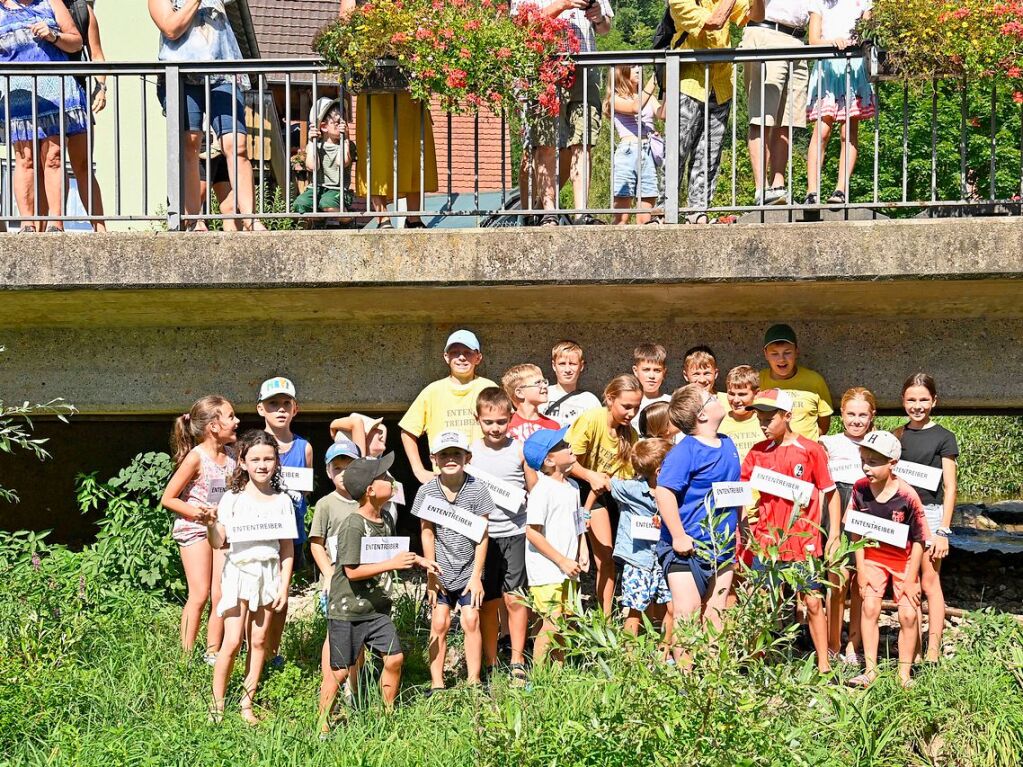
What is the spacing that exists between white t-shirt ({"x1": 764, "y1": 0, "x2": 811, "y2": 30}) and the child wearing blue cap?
140 inches

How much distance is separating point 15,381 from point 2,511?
2.97 m

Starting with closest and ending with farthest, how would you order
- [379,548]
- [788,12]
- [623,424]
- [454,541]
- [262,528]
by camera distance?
[379,548], [262,528], [454,541], [623,424], [788,12]

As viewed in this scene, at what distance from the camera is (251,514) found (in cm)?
683

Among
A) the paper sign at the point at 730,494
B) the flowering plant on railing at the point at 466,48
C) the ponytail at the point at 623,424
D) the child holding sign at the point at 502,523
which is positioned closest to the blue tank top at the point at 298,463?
the child holding sign at the point at 502,523

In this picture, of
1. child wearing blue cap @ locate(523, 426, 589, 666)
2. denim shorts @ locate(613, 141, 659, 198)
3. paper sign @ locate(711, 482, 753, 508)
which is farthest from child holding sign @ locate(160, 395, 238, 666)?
denim shorts @ locate(613, 141, 659, 198)

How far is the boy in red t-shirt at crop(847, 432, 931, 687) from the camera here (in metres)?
7.05

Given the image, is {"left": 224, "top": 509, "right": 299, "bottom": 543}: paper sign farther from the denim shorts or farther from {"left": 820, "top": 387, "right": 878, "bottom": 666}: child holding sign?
the denim shorts

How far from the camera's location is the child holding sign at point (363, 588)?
21.7ft

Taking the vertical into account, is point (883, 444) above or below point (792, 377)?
below

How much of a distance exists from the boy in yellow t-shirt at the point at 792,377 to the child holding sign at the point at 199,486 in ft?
10.6

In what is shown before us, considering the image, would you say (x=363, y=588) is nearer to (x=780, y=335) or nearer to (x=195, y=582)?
(x=195, y=582)

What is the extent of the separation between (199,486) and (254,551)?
2.35 ft

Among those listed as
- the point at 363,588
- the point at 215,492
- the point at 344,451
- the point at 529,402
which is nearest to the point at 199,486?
the point at 215,492

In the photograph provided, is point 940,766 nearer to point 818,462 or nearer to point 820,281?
point 818,462
